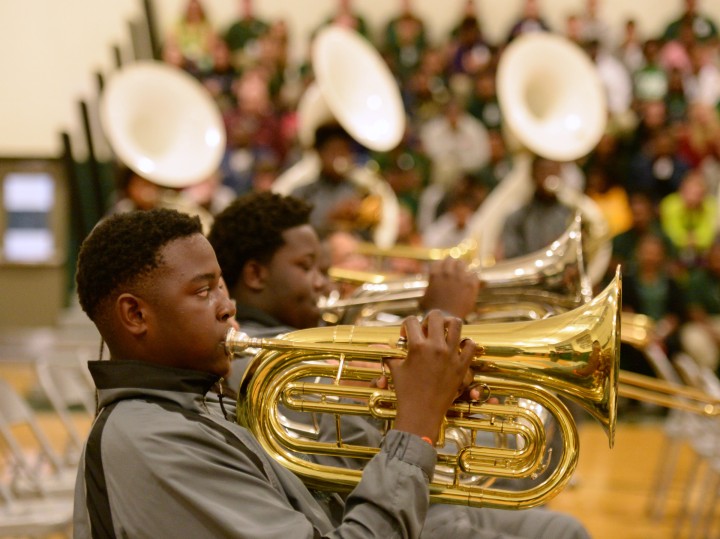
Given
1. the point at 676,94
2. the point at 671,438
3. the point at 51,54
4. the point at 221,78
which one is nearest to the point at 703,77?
the point at 676,94

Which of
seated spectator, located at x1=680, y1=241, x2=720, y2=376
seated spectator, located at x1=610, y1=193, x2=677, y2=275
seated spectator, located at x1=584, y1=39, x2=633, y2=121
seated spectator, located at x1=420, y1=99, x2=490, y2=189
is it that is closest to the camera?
seated spectator, located at x1=680, y1=241, x2=720, y2=376

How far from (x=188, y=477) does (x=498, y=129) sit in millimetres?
7679

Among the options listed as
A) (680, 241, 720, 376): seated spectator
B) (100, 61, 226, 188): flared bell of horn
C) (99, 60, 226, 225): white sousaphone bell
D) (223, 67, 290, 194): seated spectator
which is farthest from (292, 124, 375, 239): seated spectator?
(223, 67, 290, 194): seated spectator

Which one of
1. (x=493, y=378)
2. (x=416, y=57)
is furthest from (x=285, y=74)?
(x=493, y=378)

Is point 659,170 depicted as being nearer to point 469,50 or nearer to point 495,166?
point 495,166

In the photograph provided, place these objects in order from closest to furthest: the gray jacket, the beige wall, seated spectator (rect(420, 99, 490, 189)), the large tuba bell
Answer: the gray jacket
the large tuba bell
seated spectator (rect(420, 99, 490, 189))
the beige wall

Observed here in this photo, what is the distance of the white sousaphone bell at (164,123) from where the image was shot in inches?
214

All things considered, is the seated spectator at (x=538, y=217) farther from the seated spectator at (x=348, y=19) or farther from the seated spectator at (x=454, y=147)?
the seated spectator at (x=348, y=19)

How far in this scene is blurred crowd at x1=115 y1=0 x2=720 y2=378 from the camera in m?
7.13

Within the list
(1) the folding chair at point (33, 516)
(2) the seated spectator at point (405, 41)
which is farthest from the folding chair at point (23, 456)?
(2) the seated spectator at point (405, 41)

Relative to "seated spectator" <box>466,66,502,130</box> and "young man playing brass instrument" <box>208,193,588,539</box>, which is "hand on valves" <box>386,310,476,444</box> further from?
"seated spectator" <box>466,66,502,130</box>

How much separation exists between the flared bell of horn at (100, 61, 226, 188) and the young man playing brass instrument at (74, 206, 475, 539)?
3.75m

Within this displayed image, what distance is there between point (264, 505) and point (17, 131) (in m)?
8.49

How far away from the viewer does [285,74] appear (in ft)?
30.7
